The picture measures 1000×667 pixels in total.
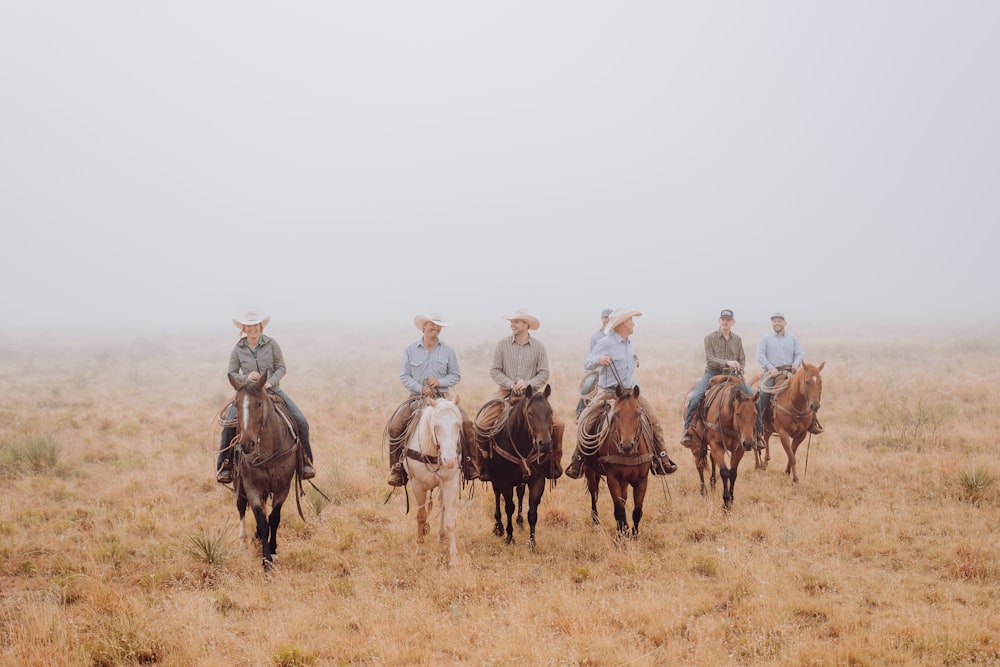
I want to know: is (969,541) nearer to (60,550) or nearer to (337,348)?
(60,550)

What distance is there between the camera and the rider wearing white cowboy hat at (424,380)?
8.07m

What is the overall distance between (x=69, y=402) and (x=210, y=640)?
16.3m

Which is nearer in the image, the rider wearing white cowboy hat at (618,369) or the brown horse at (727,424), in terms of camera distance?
the rider wearing white cowboy hat at (618,369)

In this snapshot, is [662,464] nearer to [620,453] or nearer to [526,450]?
[620,453]

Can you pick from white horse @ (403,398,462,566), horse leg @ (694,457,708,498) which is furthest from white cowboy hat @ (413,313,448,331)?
horse leg @ (694,457,708,498)

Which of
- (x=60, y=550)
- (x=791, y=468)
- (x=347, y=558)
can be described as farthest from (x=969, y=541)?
(x=60, y=550)

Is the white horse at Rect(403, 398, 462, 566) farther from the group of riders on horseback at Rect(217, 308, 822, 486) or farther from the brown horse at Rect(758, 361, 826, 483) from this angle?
the brown horse at Rect(758, 361, 826, 483)

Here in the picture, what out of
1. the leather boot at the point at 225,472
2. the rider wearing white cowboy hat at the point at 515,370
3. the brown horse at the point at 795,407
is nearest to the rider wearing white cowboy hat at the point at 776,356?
the brown horse at the point at 795,407

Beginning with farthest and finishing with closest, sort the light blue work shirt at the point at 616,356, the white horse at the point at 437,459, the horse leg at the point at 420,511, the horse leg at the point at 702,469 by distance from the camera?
the horse leg at the point at 702,469 → the light blue work shirt at the point at 616,356 → the horse leg at the point at 420,511 → the white horse at the point at 437,459

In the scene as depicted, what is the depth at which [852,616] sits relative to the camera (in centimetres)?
566

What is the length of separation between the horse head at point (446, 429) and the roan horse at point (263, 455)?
1978 mm

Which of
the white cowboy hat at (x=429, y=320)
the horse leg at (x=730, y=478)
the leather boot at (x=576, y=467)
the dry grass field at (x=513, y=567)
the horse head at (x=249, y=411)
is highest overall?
the white cowboy hat at (x=429, y=320)

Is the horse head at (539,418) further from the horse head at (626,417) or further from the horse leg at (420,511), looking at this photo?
the horse leg at (420,511)

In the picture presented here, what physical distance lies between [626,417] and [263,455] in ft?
15.0
